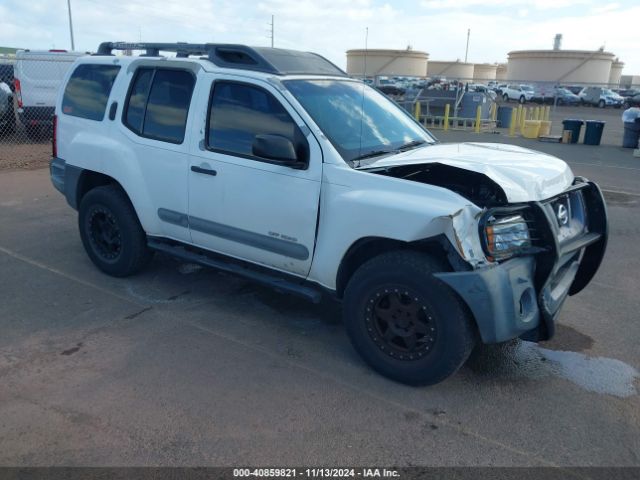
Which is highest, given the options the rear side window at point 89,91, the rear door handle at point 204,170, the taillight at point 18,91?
the rear side window at point 89,91

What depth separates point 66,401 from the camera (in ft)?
11.2

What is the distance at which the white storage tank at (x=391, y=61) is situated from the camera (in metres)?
65.6

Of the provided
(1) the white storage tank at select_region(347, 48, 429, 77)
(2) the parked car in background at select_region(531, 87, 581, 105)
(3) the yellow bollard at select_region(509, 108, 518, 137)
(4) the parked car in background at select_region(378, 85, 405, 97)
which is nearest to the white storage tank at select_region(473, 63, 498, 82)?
(1) the white storage tank at select_region(347, 48, 429, 77)

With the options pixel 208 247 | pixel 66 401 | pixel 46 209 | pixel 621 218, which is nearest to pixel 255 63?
pixel 208 247

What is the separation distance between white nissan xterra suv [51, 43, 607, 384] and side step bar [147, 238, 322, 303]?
0.5 inches

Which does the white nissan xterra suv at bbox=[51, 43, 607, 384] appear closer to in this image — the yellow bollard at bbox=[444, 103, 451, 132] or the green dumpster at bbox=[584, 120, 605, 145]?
the green dumpster at bbox=[584, 120, 605, 145]

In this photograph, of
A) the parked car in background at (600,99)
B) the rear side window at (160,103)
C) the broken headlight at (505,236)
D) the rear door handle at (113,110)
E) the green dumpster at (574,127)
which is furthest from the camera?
the parked car in background at (600,99)

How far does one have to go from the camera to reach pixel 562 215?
3920 mm

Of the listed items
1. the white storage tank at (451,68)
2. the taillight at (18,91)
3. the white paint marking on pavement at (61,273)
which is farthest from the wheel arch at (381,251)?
the white storage tank at (451,68)

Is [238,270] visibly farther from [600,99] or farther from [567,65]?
[567,65]

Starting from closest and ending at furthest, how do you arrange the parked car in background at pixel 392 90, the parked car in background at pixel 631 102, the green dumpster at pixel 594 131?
1. the green dumpster at pixel 594 131
2. the parked car in background at pixel 392 90
3. the parked car in background at pixel 631 102

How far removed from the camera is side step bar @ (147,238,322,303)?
4035 millimetres

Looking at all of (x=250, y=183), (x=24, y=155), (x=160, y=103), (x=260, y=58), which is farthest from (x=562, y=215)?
(x=24, y=155)

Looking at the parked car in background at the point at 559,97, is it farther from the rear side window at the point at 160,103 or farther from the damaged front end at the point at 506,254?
the damaged front end at the point at 506,254
